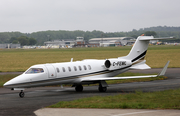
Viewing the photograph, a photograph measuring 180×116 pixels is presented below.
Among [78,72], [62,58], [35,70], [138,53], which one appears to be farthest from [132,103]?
[62,58]

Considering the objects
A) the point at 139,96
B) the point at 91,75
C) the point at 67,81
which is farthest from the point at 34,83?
the point at 139,96

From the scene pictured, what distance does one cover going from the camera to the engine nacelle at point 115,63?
24906 mm

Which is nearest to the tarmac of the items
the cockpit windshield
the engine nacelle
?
the cockpit windshield

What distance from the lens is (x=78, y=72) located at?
23.1 metres

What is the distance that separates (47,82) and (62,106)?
6254 millimetres

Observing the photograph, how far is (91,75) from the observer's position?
2391 centimetres

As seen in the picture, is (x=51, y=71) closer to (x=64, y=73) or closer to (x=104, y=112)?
(x=64, y=73)

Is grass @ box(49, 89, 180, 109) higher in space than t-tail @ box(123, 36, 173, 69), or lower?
lower

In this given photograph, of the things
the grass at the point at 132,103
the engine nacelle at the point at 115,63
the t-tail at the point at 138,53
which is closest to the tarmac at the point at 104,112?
the grass at the point at 132,103

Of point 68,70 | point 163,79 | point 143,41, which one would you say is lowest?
point 163,79

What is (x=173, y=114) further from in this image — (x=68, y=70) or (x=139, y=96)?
(x=68, y=70)

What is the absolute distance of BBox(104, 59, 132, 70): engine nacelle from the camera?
981 inches

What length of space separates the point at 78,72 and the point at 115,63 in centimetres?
391

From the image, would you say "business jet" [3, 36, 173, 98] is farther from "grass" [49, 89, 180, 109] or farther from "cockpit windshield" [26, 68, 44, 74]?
"grass" [49, 89, 180, 109]
